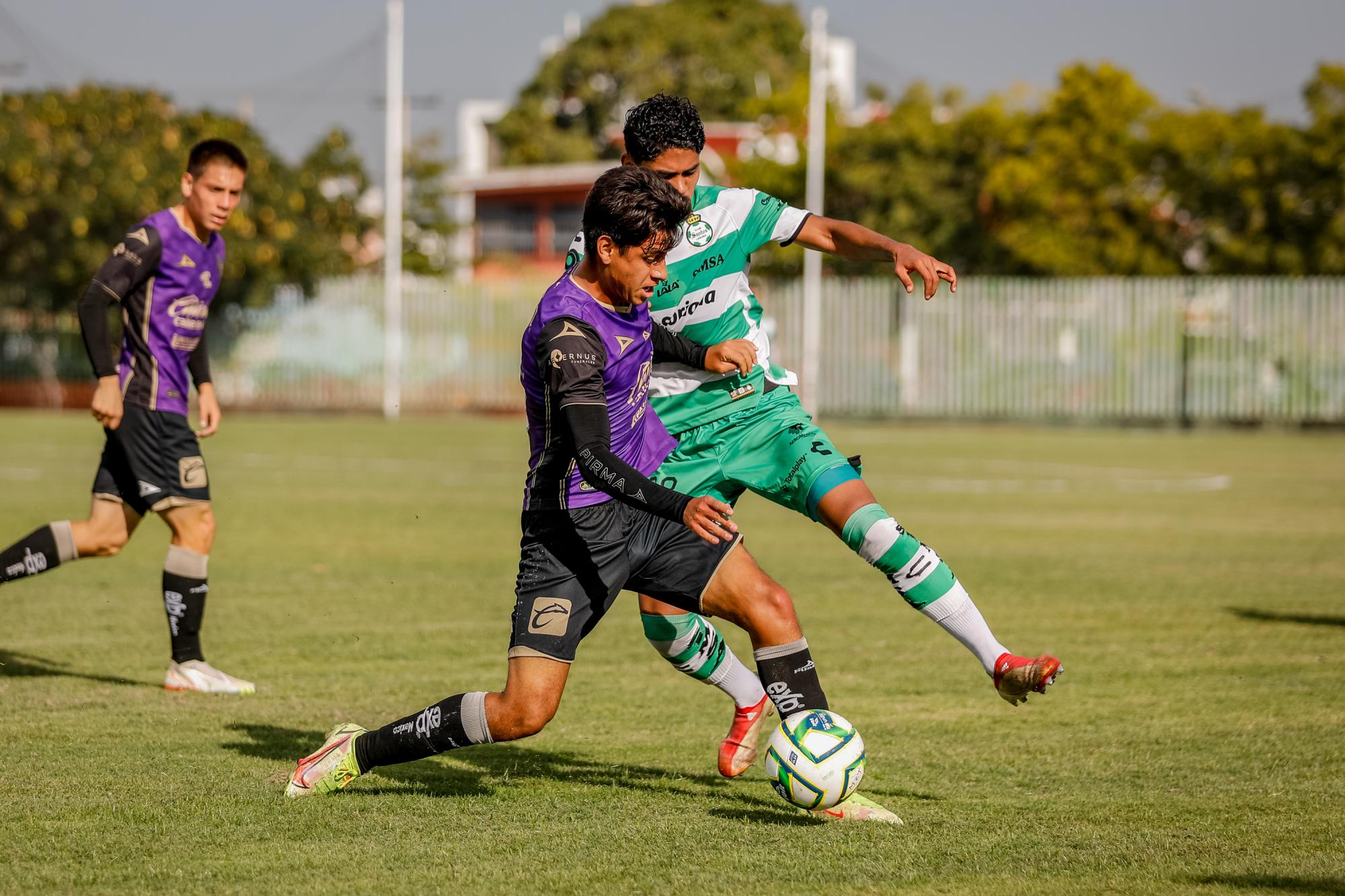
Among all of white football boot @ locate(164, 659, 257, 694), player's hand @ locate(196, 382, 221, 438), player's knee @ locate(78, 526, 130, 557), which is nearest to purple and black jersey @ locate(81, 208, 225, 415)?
player's hand @ locate(196, 382, 221, 438)

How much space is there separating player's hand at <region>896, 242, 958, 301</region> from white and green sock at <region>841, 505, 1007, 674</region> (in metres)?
0.84

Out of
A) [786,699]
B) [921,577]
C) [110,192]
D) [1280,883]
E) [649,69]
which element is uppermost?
[649,69]

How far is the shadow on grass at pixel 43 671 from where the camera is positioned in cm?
768

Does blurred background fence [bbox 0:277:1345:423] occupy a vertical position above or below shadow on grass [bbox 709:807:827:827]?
above

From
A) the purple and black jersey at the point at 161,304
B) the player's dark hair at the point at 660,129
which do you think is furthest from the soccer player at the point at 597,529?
the purple and black jersey at the point at 161,304

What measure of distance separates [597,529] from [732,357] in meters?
0.96

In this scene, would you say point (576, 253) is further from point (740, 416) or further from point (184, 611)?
point (184, 611)

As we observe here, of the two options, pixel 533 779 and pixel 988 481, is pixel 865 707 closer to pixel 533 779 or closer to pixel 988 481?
pixel 533 779

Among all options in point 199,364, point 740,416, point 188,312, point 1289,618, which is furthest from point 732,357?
point 1289,618

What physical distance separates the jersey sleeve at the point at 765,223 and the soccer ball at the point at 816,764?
207 cm

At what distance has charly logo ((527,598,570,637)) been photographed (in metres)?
5.10

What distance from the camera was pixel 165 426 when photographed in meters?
7.69

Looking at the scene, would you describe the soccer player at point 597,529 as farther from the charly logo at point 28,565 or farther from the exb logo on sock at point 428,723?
the charly logo at point 28,565

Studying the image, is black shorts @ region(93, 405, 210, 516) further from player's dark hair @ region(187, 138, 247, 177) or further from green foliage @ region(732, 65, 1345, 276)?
green foliage @ region(732, 65, 1345, 276)
